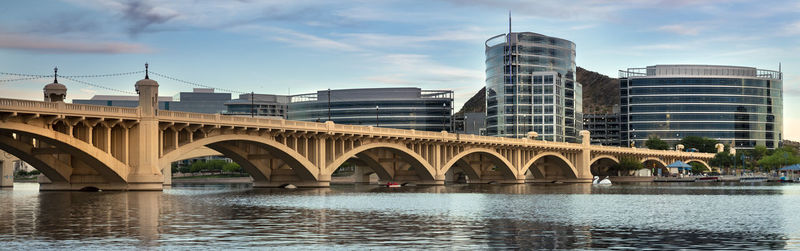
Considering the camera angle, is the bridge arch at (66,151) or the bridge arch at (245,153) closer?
the bridge arch at (66,151)

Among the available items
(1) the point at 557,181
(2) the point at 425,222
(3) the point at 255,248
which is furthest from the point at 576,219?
(1) the point at 557,181

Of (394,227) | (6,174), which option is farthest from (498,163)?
(394,227)

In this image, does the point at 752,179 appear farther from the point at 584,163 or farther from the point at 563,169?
the point at 563,169

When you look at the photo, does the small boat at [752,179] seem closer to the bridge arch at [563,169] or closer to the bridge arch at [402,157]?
the bridge arch at [563,169]

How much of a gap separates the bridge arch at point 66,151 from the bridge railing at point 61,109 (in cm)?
138

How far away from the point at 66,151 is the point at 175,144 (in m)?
10.7

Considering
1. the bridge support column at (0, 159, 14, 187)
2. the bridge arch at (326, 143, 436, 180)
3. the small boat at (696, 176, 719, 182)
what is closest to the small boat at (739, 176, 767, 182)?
the small boat at (696, 176, 719, 182)

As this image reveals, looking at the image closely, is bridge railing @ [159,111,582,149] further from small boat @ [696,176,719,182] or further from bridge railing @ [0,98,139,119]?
small boat @ [696,176,719,182]

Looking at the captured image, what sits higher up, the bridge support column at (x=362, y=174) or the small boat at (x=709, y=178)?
the bridge support column at (x=362, y=174)

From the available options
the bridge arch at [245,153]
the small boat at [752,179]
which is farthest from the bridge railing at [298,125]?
the small boat at [752,179]

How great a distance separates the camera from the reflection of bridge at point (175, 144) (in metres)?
76.0

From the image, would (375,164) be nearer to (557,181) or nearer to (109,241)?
(557,181)

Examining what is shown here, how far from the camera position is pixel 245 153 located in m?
107

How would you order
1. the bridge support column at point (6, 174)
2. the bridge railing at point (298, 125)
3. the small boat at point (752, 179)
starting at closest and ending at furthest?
the bridge railing at point (298, 125), the bridge support column at point (6, 174), the small boat at point (752, 179)
